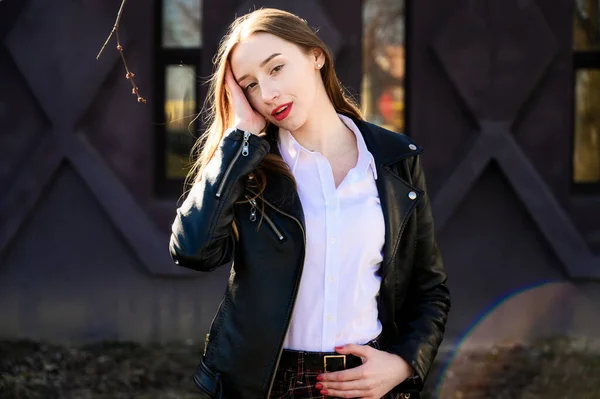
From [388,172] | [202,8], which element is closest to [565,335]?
[202,8]

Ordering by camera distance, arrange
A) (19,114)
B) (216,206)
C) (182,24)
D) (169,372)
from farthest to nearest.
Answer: (182,24) → (19,114) → (169,372) → (216,206)

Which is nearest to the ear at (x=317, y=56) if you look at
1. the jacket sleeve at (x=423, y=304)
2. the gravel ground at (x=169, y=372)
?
the jacket sleeve at (x=423, y=304)

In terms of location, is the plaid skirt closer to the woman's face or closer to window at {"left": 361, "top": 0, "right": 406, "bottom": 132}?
the woman's face

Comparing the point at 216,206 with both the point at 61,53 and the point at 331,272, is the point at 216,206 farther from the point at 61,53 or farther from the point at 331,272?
the point at 61,53

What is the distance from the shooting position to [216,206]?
2287mm

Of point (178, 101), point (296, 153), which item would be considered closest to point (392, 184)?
point (296, 153)

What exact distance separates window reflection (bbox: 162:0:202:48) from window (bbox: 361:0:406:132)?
1380 mm

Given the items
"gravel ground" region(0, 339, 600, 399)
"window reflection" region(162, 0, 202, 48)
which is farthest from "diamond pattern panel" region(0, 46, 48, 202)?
"gravel ground" region(0, 339, 600, 399)

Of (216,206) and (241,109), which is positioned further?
(241,109)

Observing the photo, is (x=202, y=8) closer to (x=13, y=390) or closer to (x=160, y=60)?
(x=160, y=60)

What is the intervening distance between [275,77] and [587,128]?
15.6 ft

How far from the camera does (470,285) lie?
20.1 ft

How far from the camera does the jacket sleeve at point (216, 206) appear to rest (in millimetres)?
2281

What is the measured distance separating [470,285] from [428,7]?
7.01 feet
